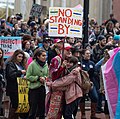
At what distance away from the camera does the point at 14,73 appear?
10891 mm

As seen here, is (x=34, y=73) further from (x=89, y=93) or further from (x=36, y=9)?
(x=36, y=9)

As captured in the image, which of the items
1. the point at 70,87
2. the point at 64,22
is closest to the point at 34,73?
the point at 70,87

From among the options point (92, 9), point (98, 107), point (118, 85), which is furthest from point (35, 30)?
point (92, 9)

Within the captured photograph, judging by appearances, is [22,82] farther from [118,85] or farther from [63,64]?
[118,85]

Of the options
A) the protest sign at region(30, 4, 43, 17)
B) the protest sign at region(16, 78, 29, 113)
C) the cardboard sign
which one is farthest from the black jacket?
the protest sign at region(30, 4, 43, 17)

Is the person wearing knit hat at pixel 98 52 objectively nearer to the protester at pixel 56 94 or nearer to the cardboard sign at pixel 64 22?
the cardboard sign at pixel 64 22

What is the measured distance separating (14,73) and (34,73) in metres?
0.41

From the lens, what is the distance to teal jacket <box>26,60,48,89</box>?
1079cm

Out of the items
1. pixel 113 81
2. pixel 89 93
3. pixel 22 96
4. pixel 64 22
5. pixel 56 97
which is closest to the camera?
pixel 113 81

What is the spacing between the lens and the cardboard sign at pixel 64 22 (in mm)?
11758

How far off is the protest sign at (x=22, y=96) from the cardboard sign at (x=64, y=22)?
4.56ft

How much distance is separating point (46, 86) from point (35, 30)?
326 inches

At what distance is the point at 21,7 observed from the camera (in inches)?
1302

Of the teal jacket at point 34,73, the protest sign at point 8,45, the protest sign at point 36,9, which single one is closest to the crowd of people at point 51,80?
the teal jacket at point 34,73
